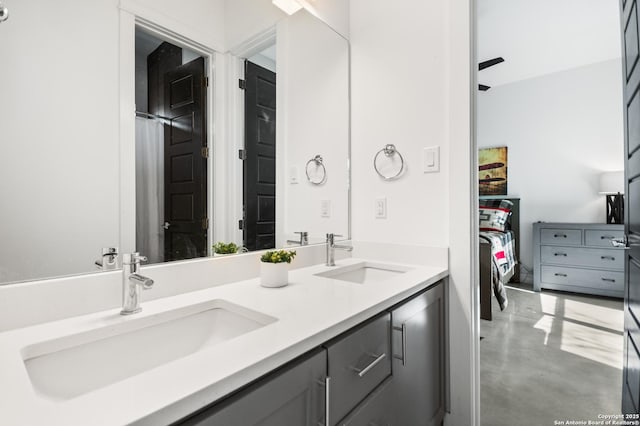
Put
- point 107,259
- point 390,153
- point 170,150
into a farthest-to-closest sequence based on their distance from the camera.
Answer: point 390,153, point 170,150, point 107,259

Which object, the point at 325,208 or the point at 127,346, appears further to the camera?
the point at 325,208

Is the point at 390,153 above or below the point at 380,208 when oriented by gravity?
above

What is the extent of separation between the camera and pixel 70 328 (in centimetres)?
73

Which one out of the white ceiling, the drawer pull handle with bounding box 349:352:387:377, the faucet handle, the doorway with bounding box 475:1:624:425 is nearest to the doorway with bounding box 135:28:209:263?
the faucet handle

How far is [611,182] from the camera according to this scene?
3564 millimetres

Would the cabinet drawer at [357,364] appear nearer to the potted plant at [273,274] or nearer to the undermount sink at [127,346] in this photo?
the undermount sink at [127,346]

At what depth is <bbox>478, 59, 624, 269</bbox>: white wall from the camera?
381cm

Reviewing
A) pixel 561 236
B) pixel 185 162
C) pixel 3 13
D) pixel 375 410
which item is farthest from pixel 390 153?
pixel 561 236

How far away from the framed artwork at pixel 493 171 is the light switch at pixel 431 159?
3.62m

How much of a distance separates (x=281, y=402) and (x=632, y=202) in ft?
4.61

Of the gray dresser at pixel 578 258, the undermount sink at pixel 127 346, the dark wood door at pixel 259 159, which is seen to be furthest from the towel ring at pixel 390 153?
the gray dresser at pixel 578 258

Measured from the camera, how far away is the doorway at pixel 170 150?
0.98m

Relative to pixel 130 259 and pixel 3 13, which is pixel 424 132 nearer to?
pixel 130 259

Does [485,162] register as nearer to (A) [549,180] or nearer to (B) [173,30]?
(A) [549,180]
